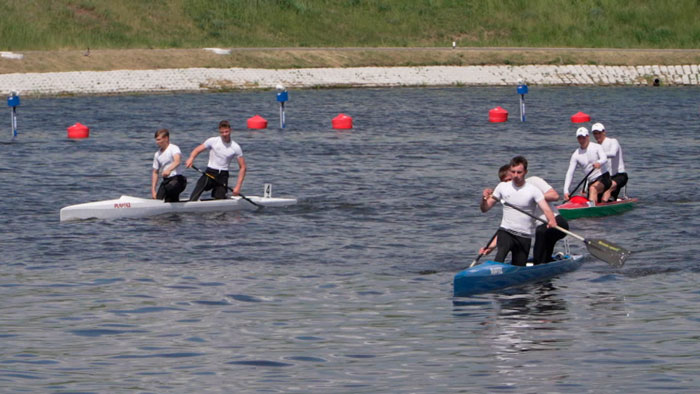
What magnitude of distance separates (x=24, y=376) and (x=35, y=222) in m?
12.6

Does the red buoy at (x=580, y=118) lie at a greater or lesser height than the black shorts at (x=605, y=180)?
greater

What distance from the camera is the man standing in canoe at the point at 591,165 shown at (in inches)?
990

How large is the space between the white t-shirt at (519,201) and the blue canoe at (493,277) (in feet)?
2.02

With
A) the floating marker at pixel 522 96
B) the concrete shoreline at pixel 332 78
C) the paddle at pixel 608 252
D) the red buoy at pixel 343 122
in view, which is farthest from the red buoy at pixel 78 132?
the paddle at pixel 608 252

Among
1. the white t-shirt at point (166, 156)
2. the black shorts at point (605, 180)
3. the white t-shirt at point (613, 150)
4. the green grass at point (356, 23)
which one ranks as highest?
the green grass at point (356, 23)

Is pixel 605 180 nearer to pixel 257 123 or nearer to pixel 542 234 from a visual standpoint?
pixel 542 234

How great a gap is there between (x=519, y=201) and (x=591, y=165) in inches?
313

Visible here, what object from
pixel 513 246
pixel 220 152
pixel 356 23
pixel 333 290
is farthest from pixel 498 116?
pixel 356 23

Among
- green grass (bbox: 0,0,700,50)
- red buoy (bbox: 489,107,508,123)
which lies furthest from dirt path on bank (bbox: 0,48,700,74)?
red buoy (bbox: 489,107,508,123)

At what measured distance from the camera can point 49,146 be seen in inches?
1687

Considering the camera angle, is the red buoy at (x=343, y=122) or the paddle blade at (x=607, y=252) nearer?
the paddle blade at (x=607, y=252)

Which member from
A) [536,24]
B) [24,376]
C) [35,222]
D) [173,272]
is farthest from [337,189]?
[536,24]

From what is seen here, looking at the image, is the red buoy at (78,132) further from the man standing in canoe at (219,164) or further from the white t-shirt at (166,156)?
the white t-shirt at (166,156)

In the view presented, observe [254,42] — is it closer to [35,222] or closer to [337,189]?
[337,189]
